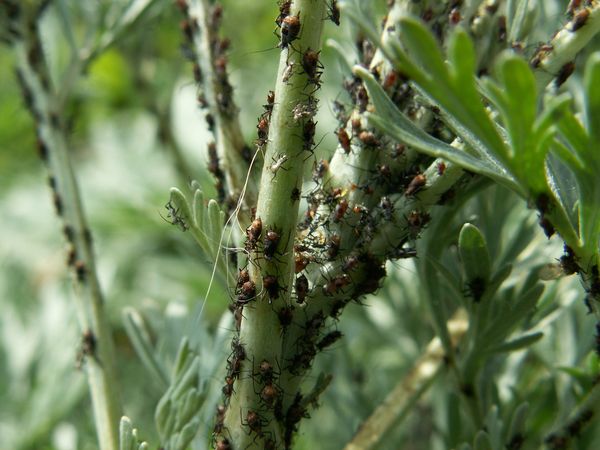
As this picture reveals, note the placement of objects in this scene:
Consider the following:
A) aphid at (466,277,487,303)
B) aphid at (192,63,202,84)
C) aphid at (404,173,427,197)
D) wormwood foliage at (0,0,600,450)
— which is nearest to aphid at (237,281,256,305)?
wormwood foliage at (0,0,600,450)

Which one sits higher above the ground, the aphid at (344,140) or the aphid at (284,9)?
the aphid at (284,9)

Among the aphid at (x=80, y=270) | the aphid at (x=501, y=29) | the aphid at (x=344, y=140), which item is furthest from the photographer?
the aphid at (x=80, y=270)

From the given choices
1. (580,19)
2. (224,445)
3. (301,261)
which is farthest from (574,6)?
(224,445)

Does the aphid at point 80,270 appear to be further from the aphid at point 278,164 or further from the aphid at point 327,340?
the aphid at point 278,164

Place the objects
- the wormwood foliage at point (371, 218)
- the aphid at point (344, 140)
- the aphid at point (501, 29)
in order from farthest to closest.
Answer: the aphid at point (501, 29) → the aphid at point (344, 140) → the wormwood foliage at point (371, 218)

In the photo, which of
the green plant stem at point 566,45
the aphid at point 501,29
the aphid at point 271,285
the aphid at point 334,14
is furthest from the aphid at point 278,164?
the aphid at point 501,29

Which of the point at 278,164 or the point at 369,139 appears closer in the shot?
the point at 278,164

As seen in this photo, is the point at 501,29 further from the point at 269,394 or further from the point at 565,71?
the point at 269,394
